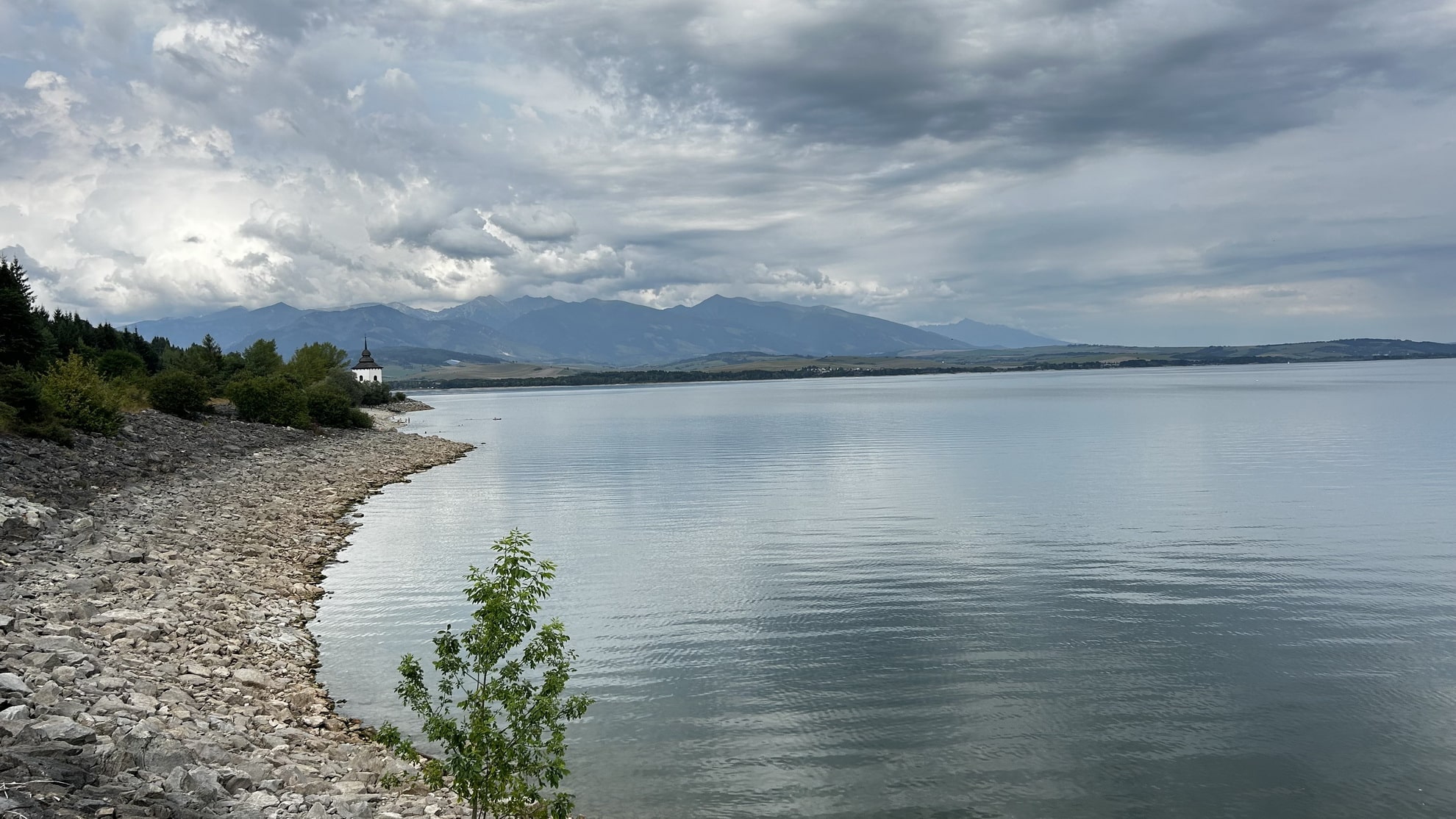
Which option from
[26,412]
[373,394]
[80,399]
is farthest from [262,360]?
[26,412]

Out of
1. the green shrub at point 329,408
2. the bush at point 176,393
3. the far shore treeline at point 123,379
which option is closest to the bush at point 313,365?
the far shore treeline at point 123,379

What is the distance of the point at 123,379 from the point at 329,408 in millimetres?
25948

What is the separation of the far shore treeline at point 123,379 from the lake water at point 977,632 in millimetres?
17200

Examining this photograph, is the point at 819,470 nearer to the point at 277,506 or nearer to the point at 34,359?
the point at 277,506

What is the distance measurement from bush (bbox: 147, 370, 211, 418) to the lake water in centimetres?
3035

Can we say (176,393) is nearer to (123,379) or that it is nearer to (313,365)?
(123,379)

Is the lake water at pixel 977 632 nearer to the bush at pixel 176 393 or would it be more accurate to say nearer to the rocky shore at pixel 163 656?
the rocky shore at pixel 163 656

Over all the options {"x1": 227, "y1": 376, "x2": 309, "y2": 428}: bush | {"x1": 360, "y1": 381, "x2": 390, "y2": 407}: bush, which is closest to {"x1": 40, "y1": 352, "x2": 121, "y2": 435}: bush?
{"x1": 227, "y1": 376, "x2": 309, "y2": 428}: bush

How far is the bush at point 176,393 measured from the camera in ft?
250

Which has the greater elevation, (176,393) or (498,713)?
(176,393)

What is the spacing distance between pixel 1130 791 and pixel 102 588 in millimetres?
24061

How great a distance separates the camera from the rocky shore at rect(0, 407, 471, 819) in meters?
12.0

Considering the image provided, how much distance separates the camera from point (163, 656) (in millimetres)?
19531

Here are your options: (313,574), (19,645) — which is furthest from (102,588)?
(313,574)
